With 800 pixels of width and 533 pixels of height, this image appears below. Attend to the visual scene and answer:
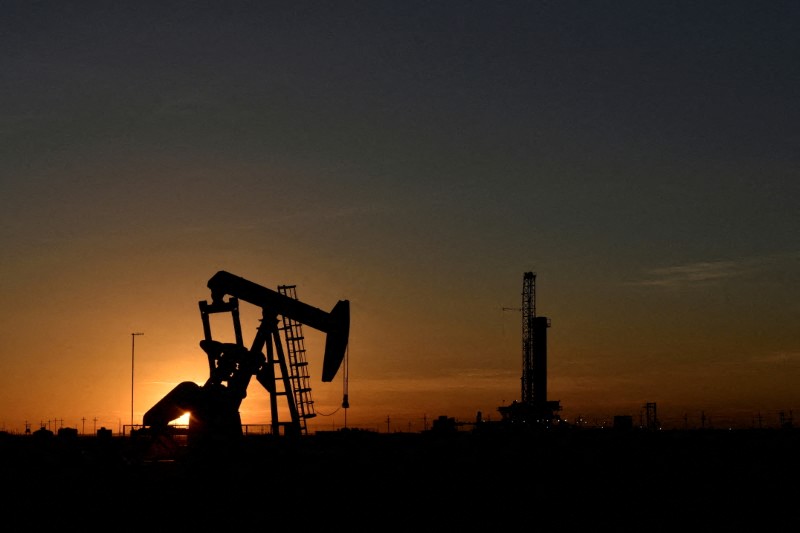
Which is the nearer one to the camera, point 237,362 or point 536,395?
point 237,362

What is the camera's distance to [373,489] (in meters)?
27.6

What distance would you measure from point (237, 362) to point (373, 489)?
18.6ft

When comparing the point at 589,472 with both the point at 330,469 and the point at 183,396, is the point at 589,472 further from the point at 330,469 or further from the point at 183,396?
the point at 183,396

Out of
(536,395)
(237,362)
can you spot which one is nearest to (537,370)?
(536,395)

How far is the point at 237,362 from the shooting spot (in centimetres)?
2997

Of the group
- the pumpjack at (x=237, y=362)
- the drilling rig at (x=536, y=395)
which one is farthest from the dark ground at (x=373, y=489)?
the drilling rig at (x=536, y=395)

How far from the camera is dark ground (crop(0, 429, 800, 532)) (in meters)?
22.6

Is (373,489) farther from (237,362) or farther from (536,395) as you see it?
(536,395)

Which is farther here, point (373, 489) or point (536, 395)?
point (536, 395)

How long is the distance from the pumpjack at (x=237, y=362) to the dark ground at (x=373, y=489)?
889 mm

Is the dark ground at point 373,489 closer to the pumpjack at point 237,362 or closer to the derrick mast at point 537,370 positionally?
the pumpjack at point 237,362

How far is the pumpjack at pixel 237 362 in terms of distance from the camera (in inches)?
1163

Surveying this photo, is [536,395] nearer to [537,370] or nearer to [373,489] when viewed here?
[537,370]

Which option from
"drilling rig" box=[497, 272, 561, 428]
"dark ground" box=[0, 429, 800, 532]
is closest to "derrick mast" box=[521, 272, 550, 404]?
"drilling rig" box=[497, 272, 561, 428]
